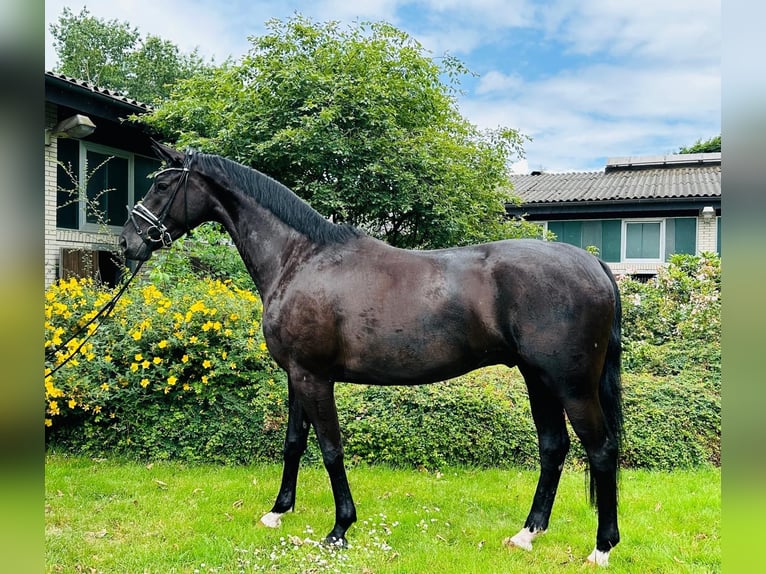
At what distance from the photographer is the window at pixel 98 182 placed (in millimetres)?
8531

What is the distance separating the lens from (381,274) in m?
2.93

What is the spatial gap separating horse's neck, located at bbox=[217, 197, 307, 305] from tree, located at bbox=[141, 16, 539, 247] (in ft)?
12.3

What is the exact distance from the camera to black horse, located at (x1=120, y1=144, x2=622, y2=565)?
271 centimetres

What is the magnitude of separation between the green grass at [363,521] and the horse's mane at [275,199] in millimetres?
1862

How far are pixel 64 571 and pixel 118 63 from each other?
109 feet

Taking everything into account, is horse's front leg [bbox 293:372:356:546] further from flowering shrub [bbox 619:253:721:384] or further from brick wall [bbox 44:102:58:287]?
brick wall [bbox 44:102:58:287]

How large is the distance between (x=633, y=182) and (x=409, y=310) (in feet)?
52.8

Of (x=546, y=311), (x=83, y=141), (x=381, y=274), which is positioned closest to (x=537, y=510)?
(x=546, y=311)

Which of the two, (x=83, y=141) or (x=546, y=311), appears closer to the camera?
(x=546, y=311)

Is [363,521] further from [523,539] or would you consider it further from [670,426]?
[670,426]

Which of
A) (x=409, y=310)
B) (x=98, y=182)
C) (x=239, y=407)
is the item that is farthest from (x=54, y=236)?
(x=409, y=310)

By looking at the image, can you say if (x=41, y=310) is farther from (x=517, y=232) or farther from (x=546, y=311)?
(x=517, y=232)

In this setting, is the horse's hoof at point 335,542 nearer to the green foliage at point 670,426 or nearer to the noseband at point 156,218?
the noseband at point 156,218

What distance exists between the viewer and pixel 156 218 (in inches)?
121
